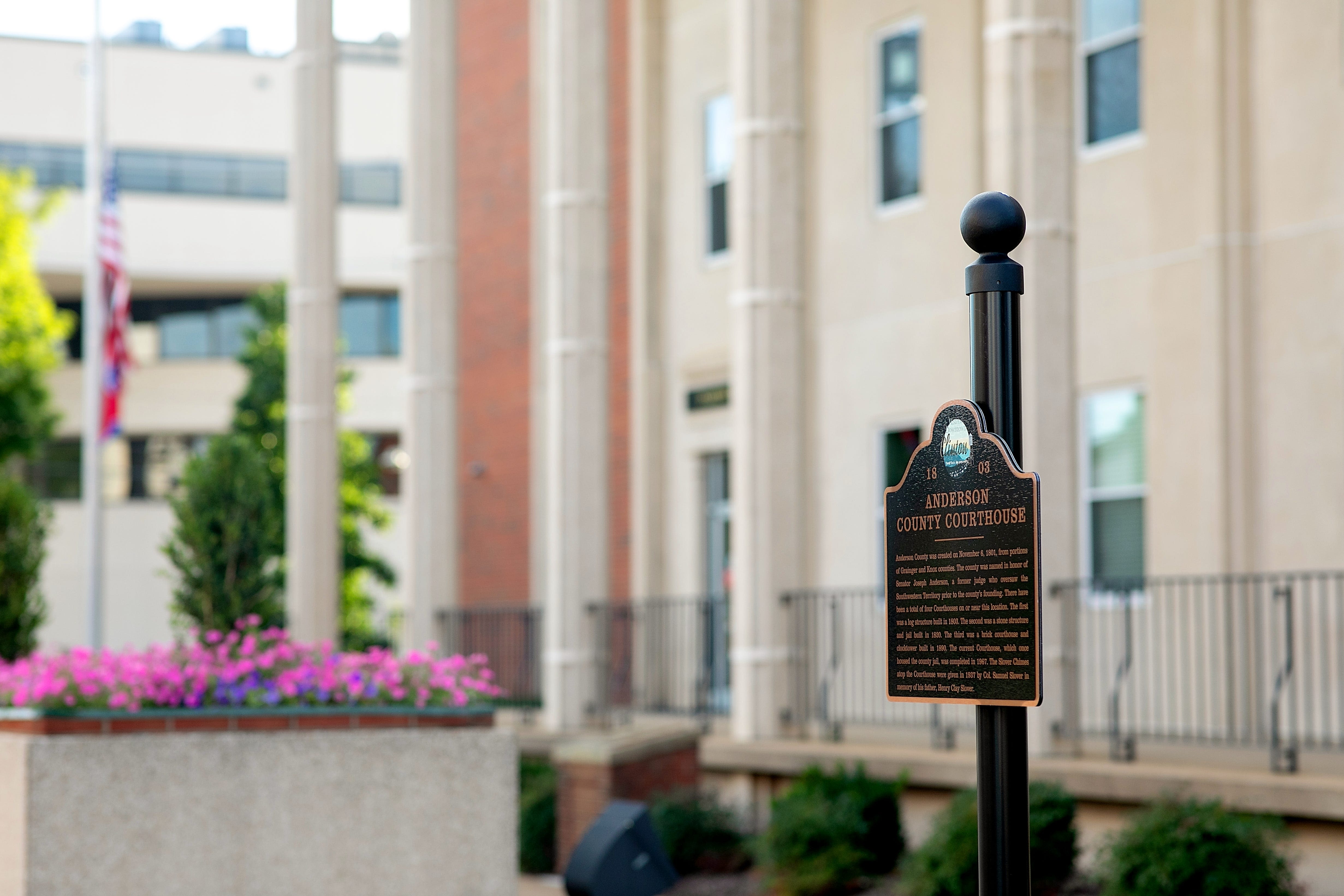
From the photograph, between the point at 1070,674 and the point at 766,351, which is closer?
the point at 1070,674

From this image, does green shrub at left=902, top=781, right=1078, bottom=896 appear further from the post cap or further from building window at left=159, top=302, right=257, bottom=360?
building window at left=159, top=302, right=257, bottom=360

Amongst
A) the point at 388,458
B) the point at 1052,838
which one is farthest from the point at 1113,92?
the point at 388,458

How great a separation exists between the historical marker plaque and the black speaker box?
3.07 metres

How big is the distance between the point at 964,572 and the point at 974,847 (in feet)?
19.3

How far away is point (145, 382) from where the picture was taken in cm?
4247

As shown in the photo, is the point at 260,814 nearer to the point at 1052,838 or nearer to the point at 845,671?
the point at 1052,838

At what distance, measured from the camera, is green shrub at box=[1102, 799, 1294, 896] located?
9148 mm

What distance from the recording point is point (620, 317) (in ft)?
67.7

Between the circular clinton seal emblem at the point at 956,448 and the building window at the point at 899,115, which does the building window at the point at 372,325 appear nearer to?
the building window at the point at 899,115

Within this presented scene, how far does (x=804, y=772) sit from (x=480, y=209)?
40.6ft

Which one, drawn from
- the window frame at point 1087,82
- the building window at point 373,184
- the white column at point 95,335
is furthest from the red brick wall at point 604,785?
the building window at point 373,184

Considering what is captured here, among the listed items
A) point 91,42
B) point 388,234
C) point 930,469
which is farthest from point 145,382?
point 930,469

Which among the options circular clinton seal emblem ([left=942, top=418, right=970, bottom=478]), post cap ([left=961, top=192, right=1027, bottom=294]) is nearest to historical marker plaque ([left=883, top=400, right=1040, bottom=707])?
circular clinton seal emblem ([left=942, top=418, right=970, bottom=478])

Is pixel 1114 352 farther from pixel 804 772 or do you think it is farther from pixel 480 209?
pixel 480 209
